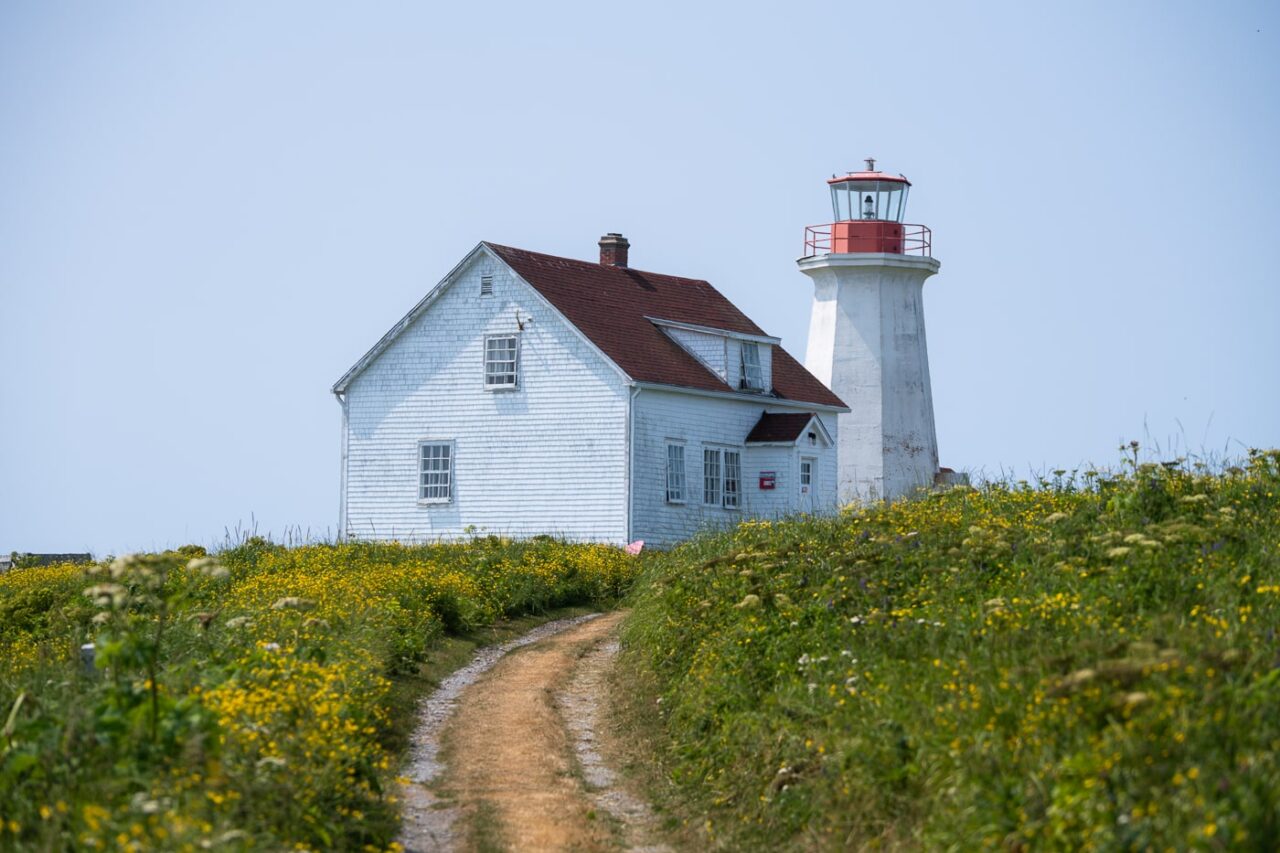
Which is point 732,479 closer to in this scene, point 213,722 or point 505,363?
point 505,363

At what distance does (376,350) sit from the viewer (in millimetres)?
32625

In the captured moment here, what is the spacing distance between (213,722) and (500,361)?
23019mm

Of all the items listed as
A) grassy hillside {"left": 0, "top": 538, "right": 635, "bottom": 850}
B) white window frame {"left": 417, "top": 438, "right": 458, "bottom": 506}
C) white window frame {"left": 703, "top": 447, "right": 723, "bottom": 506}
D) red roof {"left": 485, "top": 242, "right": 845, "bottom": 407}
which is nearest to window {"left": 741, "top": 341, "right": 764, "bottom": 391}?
red roof {"left": 485, "top": 242, "right": 845, "bottom": 407}

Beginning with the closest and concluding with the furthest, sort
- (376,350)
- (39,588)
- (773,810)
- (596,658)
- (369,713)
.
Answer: (773,810) < (369,713) < (596,658) < (39,588) < (376,350)

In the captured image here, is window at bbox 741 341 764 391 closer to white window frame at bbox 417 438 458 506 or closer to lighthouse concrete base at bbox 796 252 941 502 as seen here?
lighthouse concrete base at bbox 796 252 941 502

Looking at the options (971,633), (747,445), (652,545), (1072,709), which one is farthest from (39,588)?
(1072,709)

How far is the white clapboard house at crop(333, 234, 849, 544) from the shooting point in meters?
30.4

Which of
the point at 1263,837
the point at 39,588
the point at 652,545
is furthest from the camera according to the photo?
the point at 652,545

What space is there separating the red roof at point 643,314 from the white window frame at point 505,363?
4.17 feet

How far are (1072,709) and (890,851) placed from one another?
142 centimetres

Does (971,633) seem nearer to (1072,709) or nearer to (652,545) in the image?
(1072,709)

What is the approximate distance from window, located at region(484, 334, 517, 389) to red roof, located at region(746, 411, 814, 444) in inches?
222

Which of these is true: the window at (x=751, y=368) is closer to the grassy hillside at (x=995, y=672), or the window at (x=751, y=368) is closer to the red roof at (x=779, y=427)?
the red roof at (x=779, y=427)

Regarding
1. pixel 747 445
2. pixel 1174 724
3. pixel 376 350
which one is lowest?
pixel 1174 724
